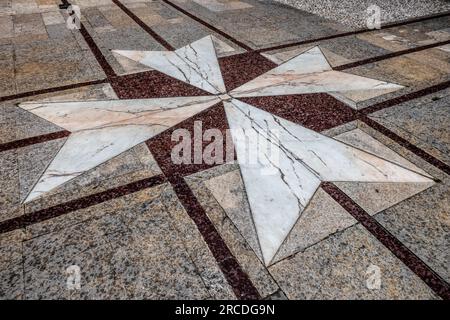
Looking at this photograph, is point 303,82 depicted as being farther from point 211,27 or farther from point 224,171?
point 211,27

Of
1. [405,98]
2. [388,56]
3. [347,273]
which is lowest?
[347,273]

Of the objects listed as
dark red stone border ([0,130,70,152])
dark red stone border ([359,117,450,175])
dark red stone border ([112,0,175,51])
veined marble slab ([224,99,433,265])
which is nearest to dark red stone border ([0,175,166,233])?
veined marble slab ([224,99,433,265])

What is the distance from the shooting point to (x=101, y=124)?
3.00 metres

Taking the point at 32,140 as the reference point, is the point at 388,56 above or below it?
above

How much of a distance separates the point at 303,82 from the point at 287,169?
1.62 m

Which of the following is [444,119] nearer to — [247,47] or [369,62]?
[369,62]

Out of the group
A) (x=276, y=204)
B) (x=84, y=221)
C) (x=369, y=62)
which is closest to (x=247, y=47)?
(x=369, y=62)

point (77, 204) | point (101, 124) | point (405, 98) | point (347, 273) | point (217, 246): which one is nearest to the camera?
point (347, 273)

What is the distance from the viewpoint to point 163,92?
357 centimetres

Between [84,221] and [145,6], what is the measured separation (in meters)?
5.68

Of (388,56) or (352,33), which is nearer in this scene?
(388,56)

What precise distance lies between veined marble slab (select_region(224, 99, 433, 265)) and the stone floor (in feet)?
0.05

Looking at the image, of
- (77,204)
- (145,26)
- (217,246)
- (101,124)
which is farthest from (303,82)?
(145,26)

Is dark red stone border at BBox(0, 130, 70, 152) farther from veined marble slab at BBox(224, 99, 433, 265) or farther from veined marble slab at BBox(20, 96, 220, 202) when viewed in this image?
veined marble slab at BBox(224, 99, 433, 265)
